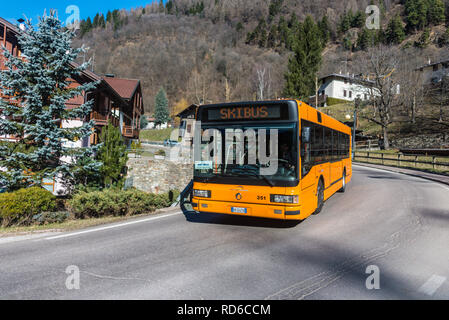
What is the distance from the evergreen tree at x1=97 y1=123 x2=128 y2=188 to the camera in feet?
54.1

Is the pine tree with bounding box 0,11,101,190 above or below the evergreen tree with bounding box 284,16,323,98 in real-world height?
below

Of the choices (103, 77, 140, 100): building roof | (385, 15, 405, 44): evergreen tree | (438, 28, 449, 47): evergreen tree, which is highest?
(385, 15, 405, 44): evergreen tree

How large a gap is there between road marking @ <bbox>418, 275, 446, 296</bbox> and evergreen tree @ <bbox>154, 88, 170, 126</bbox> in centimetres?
9178

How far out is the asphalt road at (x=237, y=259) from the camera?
4.02 metres

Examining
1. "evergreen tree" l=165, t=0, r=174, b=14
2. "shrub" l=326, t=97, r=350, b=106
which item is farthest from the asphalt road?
"evergreen tree" l=165, t=0, r=174, b=14

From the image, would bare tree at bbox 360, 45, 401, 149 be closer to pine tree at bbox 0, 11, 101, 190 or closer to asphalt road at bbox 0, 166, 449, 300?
asphalt road at bbox 0, 166, 449, 300

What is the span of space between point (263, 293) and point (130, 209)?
729 cm

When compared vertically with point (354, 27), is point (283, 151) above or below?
below

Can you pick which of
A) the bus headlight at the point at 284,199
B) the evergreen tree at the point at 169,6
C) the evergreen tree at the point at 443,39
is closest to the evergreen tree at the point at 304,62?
the bus headlight at the point at 284,199

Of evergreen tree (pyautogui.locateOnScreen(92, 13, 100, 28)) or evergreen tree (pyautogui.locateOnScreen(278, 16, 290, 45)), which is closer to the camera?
evergreen tree (pyautogui.locateOnScreen(278, 16, 290, 45))

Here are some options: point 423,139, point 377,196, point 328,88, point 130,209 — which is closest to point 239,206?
point 130,209

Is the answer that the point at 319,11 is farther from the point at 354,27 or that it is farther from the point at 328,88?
the point at 328,88

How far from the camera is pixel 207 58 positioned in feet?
328

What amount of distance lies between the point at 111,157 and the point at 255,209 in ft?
39.8
